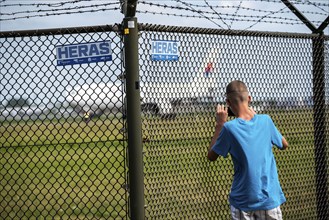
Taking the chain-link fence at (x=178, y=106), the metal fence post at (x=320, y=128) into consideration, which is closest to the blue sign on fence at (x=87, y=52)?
the chain-link fence at (x=178, y=106)

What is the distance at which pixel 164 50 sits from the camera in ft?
13.9

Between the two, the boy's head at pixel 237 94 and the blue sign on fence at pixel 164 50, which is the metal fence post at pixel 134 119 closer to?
the blue sign on fence at pixel 164 50

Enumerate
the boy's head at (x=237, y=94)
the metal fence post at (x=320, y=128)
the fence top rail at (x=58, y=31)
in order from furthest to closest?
1. the metal fence post at (x=320, y=128)
2. the fence top rail at (x=58, y=31)
3. the boy's head at (x=237, y=94)

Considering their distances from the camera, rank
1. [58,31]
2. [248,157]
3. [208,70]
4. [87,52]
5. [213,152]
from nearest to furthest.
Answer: [248,157], [213,152], [87,52], [58,31], [208,70]

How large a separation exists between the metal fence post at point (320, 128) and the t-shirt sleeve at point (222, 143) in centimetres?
258

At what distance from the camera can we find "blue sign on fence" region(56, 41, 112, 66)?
13.0 feet

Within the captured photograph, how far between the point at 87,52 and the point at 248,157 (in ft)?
5.36

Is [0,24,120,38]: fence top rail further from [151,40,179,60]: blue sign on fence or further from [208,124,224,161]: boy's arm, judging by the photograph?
[208,124,224,161]: boy's arm

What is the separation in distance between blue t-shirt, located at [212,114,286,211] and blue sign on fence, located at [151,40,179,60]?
1.13 metres

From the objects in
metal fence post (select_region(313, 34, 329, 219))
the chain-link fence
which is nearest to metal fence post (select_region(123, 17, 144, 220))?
the chain-link fence

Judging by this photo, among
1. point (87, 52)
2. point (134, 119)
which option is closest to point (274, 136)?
point (134, 119)

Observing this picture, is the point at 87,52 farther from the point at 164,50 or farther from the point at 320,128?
the point at 320,128

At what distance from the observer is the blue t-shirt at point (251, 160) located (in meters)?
3.29

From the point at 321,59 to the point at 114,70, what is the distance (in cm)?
275
